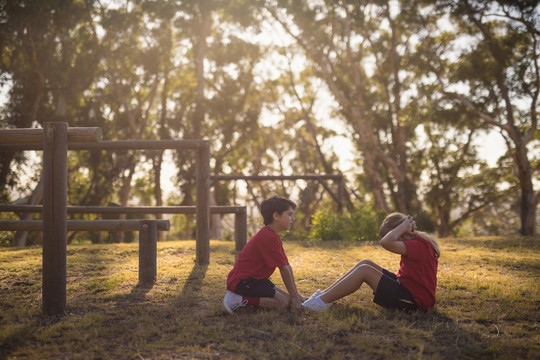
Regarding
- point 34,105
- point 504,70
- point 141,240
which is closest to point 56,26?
point 34,105

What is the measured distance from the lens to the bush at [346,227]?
12602 mm

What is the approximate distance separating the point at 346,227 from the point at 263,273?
26.9 feet

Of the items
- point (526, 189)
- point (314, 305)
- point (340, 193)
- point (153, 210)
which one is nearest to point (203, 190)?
point (153, 210)

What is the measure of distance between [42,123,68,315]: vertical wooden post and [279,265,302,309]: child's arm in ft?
7.22

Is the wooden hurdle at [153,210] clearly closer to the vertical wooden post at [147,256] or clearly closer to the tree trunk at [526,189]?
the vertical wooden post at [147,256]

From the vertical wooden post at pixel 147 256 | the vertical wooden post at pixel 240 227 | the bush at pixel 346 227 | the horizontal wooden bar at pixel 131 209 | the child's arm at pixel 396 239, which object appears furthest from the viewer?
the bush at pixel 346 227

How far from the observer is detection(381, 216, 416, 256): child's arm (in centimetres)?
473

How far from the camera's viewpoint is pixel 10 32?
19.1m

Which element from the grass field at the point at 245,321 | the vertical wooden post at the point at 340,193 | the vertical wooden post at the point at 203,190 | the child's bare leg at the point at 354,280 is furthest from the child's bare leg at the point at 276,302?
the vertical wooden post at the point at 340,193

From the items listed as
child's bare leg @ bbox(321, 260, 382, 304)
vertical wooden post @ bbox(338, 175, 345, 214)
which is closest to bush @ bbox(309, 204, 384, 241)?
vertical wooden post @ bbox(338, 175, 345, 214)

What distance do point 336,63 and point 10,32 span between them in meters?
15.9

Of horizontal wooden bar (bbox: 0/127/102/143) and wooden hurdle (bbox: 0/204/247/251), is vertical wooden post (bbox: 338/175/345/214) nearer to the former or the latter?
wooden hurdle (bbox: 0/204/247/251)

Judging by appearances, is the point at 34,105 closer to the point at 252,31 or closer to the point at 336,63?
the point at 252,31

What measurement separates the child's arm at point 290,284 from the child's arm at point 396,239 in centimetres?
97
